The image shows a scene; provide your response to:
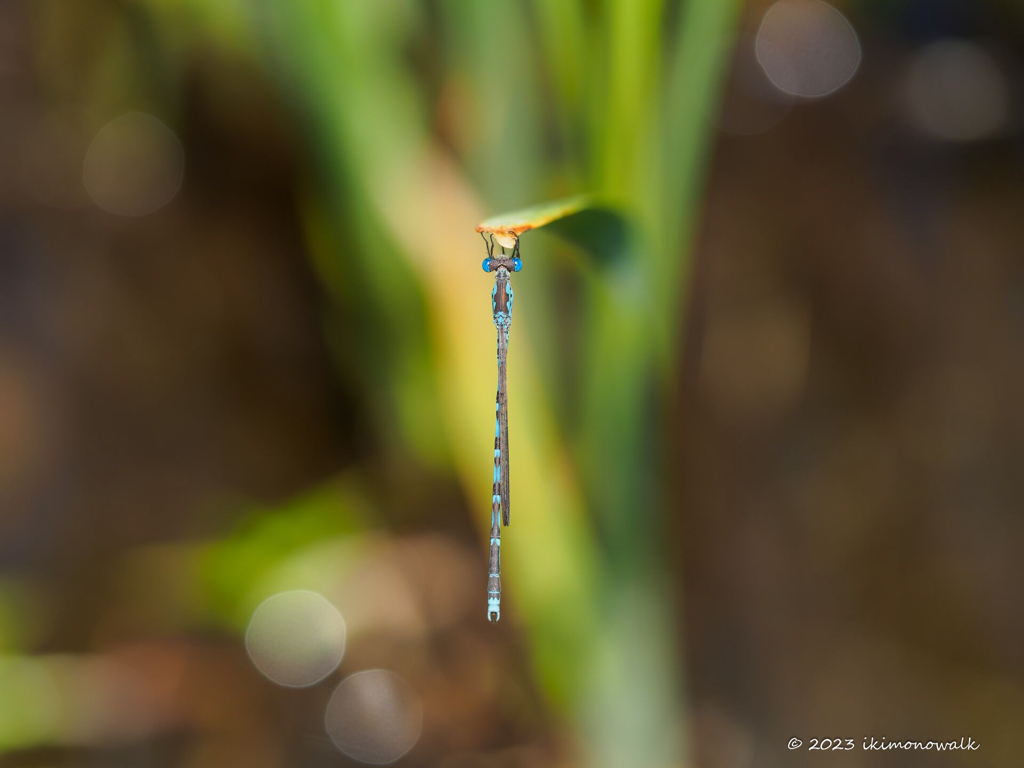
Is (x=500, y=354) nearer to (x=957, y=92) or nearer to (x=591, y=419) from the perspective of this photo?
(x=591, y=419)

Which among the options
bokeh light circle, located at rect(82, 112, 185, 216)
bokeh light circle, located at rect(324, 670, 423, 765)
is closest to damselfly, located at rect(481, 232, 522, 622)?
bokeh light circle, located at rect(324, 670, 423, 765)

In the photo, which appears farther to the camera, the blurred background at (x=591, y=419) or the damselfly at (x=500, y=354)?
the blurred background at (x=591, y=419)

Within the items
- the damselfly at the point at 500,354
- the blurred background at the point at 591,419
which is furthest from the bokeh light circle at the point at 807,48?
the damselfly at the point at 500,354

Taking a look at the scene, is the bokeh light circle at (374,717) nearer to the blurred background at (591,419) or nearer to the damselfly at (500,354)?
the blurred background at (591,419)

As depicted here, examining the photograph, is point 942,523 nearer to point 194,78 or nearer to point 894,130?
point 894,130

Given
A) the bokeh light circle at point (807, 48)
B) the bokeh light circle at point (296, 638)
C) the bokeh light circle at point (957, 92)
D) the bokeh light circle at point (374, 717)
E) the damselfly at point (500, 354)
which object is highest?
the bokeh light circle at point (807, 48)

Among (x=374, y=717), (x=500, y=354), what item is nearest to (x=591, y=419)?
(x=500, y=354)
